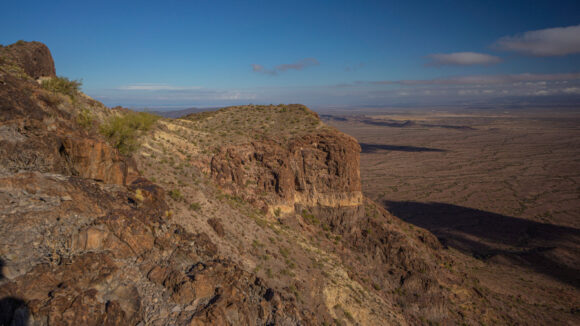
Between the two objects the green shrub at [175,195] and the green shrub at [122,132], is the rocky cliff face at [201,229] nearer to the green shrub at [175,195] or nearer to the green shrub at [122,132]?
the green shrub at [175,195]

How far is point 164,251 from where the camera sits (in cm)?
892

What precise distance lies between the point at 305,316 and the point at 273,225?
7.19m

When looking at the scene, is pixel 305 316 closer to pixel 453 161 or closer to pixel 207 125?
pixel 207 125

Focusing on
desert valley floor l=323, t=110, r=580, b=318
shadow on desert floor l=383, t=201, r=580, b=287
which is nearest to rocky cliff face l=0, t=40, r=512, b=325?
desert valley floor l=323, t=110, r=580, b=318

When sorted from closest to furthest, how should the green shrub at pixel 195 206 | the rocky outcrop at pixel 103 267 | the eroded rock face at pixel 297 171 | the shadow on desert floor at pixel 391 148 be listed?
the rocky outcrop at pixel 103 267
the green shrub at pixel 195 206
the eroded rock face at pixel 297 171
the shadow on desert floor at pixel 391 148

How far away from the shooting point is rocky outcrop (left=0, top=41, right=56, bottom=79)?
48.3 ft

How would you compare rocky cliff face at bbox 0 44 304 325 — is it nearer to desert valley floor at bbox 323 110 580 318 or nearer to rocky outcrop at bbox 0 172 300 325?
rocky outcrop at bbox 0 172 300 325

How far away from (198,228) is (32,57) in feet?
45.1

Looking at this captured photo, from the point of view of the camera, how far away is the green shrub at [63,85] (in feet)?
43.3

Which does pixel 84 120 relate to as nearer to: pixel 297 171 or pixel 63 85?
pixel 63 85

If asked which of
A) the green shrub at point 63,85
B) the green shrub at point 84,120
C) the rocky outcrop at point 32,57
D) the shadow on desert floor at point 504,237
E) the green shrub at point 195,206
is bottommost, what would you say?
the shadow on desert floor at point 504,237

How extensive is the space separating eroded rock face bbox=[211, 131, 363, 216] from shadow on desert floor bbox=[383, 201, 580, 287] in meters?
22.0

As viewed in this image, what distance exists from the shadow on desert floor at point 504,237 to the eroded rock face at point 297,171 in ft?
72.2

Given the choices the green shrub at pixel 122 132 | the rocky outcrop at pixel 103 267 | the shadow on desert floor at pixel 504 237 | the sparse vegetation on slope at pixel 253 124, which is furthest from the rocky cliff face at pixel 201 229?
the shadow on desert floor at pixel 504 237
